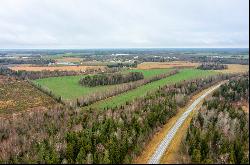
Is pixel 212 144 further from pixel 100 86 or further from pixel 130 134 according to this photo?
pixel 100 86

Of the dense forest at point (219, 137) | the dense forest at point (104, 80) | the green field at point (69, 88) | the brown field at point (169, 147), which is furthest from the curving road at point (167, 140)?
the dense forest at point (104, 80)

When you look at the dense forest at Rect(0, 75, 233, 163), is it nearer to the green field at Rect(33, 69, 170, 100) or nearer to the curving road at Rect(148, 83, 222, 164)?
the curving road at Rect(148, 83, 222, 164)

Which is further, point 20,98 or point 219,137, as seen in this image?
point 20,98

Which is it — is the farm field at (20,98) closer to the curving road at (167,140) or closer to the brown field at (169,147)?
the curving road at (167,140)

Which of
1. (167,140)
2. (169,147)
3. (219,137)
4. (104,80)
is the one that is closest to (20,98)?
(104,80)

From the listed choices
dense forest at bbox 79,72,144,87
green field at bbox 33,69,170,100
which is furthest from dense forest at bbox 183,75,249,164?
dense forest at bbox 79,72,144,87

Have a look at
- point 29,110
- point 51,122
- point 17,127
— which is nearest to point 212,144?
point 51,122

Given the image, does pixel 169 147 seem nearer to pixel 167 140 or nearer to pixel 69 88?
pixel 167 140
